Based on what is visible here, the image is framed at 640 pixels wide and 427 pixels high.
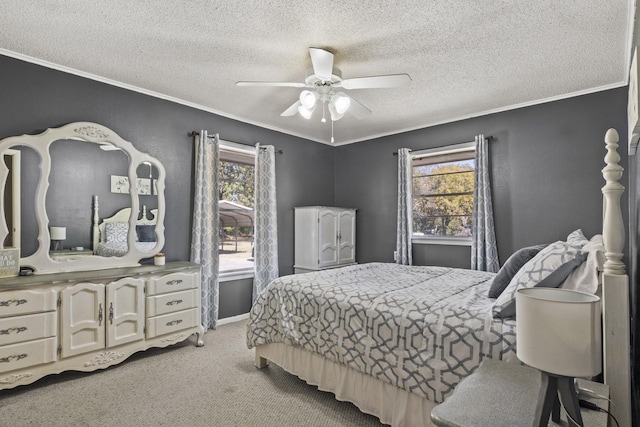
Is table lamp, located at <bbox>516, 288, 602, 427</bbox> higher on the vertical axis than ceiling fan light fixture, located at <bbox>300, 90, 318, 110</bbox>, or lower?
lower

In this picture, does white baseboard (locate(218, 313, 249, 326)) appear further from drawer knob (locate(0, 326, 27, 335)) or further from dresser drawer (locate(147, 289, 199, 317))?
drawer knob (locate(0, 326, 27, 335))

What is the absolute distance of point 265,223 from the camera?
4449 millimetres

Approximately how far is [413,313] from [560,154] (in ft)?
9.32


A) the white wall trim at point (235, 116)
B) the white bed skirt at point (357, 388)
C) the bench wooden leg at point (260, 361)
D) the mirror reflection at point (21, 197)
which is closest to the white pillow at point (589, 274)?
the white bed skirt at point (357, 388)

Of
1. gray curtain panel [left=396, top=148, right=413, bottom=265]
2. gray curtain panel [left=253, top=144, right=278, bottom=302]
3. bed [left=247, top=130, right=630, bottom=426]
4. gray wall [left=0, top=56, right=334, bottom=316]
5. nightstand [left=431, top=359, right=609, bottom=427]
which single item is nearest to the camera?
nightstand [left=431, top=359, right=609, bottom=427]

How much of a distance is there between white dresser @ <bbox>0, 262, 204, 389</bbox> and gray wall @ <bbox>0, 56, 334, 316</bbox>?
0.64 meters

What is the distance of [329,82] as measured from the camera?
105 inches

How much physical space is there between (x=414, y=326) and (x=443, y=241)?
2.77 metres

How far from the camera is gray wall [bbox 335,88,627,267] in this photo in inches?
132

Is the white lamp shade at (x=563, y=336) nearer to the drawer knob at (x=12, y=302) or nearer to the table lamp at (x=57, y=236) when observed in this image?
the drawer knob at (x=12, y=302)

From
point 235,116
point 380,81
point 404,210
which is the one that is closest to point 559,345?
point 380,81

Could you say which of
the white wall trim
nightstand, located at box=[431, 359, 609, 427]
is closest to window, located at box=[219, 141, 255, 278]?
the white wall trim

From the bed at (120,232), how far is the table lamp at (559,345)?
3.36m

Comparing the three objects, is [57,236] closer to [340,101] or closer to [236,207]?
[236,207]
